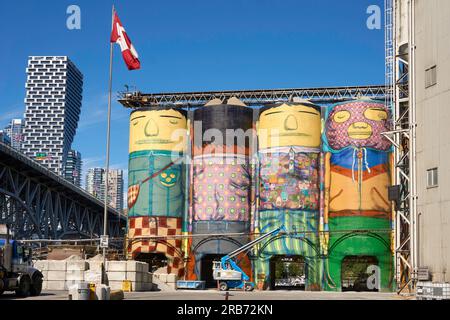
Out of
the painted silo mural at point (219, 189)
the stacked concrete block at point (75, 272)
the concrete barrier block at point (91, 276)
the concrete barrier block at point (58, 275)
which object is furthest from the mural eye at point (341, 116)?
the concrete barrier block at point (58, 275)

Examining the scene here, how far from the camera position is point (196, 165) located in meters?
72.1

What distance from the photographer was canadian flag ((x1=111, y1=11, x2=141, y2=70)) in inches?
1670

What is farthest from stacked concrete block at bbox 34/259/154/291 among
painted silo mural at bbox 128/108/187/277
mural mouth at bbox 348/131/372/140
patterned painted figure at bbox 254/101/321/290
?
mural mouth at bbox 348/131/372/140

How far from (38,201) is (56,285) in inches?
2513

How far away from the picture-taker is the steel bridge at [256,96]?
80625 millimetres

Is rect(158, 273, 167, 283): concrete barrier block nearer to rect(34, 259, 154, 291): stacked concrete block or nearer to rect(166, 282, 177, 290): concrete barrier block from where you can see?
rect(166, 282, 177, 290): concrete barrier block

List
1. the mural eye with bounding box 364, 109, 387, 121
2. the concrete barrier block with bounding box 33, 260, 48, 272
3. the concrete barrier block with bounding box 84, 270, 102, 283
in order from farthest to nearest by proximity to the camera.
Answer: the mural eye with bounding box 364, 109, 387, 121 → the concrete barrier block with bounding box 33, 260, 48, 272 → the concrete barrier block with bounding box 84, 270, 102, 283

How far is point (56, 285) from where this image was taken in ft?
170

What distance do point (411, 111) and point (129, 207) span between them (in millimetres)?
37877

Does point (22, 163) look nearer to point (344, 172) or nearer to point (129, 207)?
point (129, 207)

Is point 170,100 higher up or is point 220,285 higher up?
point 170,100

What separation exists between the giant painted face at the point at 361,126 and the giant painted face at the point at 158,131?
17534 mm

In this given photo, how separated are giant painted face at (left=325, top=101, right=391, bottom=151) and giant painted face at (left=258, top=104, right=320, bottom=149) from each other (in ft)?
7.15
